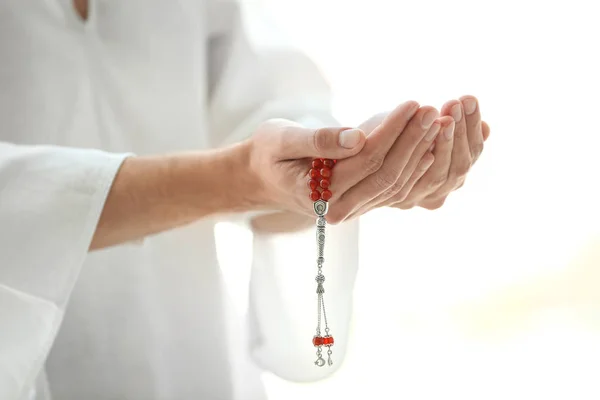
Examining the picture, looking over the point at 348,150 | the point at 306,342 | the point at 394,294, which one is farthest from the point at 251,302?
the point at 348,150

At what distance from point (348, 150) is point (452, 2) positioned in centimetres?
30

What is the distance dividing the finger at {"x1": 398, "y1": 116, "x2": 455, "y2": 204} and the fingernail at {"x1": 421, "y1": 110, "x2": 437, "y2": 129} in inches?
1.3

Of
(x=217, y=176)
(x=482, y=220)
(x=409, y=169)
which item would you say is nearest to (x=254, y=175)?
(x=217, y=176)

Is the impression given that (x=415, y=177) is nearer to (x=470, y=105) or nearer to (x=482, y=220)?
(x=470, y=105)

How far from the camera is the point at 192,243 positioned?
2.40ft

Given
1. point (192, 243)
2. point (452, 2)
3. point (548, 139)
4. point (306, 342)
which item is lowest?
point (306, 342)

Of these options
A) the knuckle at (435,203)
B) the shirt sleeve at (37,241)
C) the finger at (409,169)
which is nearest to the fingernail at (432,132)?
the finger at (409,169)

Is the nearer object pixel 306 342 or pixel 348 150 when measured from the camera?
pixel 348 150

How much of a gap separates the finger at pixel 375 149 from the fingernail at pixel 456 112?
0.05 metres

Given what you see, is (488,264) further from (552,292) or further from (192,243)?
(192,243)

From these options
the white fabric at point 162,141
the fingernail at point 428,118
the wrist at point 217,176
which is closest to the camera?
the fingernail at point 428,118

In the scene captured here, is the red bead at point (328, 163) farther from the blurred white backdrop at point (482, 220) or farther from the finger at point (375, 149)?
the blurred white backdrop at point (482, 220)

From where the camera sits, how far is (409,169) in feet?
1.70

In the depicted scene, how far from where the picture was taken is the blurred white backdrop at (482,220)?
694mm
